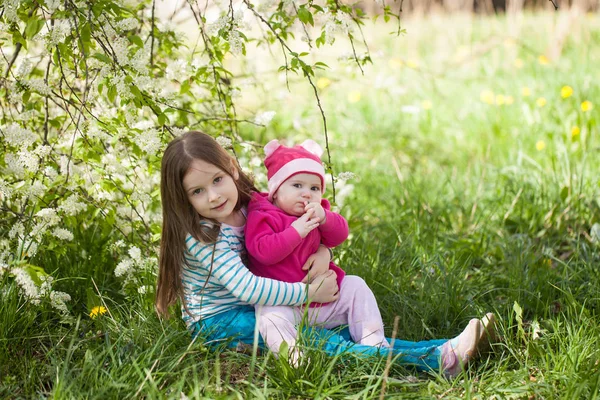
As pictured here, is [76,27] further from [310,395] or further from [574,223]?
[574,223]

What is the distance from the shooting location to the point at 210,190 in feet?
6.81

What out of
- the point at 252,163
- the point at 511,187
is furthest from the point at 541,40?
the point at 252,163

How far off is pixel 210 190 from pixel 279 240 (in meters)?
0.26

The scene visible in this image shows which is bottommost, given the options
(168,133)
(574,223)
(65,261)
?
(574,223)

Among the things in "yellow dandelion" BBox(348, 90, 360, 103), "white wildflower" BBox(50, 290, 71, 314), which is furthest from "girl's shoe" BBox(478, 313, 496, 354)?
"yellow dandelion" BBox(348, 90, 360, 103)

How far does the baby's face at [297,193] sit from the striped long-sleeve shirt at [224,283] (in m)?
0.17

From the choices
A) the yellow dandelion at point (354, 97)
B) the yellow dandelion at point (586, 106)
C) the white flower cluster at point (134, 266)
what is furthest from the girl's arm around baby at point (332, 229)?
the yellow dandelion at point (354, 97)

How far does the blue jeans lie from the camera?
2.04 meters

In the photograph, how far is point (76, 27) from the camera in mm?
2047

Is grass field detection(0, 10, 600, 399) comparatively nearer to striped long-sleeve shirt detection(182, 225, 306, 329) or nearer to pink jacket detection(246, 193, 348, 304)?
striped long-sleeve shirt detection(182, 225, 306, 329)

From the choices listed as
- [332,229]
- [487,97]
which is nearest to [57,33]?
[332,229]

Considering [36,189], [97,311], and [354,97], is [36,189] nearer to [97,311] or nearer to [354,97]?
[97,311]

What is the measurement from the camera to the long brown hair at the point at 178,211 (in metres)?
2.07

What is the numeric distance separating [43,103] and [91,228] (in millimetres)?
528
